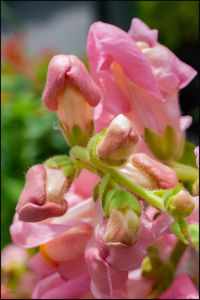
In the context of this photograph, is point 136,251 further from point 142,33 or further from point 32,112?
point 32,112

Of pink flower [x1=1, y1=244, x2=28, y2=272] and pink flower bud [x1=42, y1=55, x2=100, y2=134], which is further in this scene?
pink flower [x1=1, y1=244, x2=28, y2=272]

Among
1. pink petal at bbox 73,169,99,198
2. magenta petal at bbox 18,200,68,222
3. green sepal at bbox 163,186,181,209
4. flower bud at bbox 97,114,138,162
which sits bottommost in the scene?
pink petal at bbox 73,169,99,198

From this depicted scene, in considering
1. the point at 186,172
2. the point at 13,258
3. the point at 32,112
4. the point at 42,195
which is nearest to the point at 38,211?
the point at 42,195

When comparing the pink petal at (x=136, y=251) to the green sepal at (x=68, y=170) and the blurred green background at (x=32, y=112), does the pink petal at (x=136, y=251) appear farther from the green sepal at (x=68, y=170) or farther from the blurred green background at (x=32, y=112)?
the blurred green background at (x=32, y=112)

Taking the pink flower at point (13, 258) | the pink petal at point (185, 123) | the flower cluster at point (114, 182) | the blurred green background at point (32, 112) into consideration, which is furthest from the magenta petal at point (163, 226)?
the blurred green background at point (32, 112)

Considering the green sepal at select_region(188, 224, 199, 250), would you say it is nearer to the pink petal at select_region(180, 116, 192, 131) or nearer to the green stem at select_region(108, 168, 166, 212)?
the green stem at select_region(108, 168, 166, 212)

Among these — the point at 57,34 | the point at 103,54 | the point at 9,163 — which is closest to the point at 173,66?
the point at 103,54

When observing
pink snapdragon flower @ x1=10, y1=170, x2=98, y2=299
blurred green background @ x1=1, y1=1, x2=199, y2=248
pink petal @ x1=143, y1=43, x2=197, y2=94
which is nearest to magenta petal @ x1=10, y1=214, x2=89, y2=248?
pink snapdragon flower @ x1=10, y1=170, x2=98, y2=299

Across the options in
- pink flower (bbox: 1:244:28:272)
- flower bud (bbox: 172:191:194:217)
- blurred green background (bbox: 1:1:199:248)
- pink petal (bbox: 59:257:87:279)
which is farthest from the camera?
blurred green background (bbox: 1:1:199:248)
